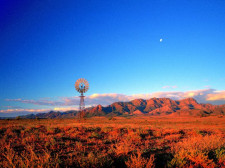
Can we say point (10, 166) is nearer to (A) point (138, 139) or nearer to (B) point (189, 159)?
(B) point (189, 159)

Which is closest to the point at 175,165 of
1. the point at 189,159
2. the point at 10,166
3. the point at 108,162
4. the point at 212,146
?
the point at 189,159

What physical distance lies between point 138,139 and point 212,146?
17.4ft

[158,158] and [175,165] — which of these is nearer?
[175,165]

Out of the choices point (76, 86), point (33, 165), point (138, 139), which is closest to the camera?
point (33, 165)

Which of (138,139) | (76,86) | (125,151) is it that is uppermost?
(76,86)

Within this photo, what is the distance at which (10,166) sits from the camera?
4762mm

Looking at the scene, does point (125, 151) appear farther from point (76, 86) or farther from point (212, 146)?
point (76, 86)

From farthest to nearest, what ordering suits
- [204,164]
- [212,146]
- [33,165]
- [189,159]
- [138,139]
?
[138,139] < [212,146] < [189,159] < [204,164] < [33,165]

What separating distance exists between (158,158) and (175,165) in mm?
886

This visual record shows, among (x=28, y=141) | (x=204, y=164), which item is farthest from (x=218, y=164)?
(x=28, y=141)

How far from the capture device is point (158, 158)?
263 inches

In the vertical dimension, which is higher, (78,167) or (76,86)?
(76,86)

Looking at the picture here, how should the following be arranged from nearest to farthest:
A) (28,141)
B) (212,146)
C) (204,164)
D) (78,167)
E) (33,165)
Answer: (33,165), (78,167), (204,164), (212,146), (28,141)

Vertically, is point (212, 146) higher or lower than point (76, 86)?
lower
